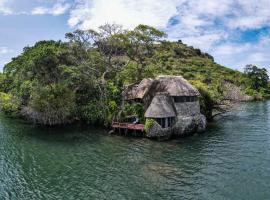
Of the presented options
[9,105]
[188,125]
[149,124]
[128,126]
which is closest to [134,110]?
[128,126]

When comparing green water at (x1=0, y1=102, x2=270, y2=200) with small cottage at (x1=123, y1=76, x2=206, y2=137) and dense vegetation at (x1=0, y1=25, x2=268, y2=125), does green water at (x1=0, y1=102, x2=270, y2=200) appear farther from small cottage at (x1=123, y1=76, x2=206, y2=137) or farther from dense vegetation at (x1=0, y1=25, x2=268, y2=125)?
dense vegetation at (x1=0, y1=25, x2=268, y2=125)

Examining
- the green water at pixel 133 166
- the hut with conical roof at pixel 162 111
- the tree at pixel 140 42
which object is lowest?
the green water at pixel 133 166

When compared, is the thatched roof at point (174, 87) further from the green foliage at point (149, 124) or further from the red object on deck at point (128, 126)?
the red object on deck at point (128, 126)

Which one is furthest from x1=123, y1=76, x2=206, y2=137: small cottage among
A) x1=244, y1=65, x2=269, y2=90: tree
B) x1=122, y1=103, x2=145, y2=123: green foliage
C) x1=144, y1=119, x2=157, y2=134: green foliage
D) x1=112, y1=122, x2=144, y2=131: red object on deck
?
x1=244, y1=65, x2=269, y2=90: tree

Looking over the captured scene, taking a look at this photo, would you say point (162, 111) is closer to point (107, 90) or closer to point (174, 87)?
point (174, 87)

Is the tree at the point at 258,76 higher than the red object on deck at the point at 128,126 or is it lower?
higher

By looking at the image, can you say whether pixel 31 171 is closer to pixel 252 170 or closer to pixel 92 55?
pixel 252 170

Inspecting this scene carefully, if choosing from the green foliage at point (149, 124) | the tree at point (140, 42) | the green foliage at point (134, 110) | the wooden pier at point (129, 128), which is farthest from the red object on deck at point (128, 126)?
the tree at point (140, 42)
